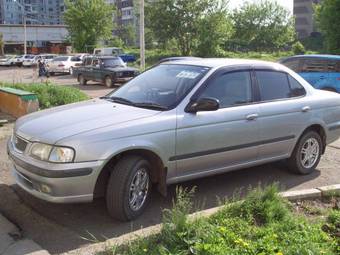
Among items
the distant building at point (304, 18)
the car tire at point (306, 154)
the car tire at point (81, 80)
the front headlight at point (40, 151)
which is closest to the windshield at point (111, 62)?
the car tire at point (81, 80)

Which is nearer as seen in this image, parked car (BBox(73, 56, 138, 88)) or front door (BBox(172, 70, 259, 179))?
front door (BBox(172, 70, 259, 179))

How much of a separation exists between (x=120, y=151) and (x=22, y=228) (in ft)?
4.25

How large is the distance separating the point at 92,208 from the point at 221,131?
175 centimetres

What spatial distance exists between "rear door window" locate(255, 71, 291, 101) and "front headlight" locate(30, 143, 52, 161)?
2.95m

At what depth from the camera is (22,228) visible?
186 inches

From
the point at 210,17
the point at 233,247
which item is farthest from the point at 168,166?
the point at 210,17

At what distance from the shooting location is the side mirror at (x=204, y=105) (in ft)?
17.0

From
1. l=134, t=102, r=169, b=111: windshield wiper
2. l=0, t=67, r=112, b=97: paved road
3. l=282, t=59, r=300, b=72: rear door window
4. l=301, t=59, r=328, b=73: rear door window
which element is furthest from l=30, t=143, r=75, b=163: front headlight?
l=0, t=67, r=112, b=97: paved road

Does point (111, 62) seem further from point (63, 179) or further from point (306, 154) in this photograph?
point (63, 179)

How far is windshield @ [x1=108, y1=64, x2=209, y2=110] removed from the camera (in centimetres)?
535

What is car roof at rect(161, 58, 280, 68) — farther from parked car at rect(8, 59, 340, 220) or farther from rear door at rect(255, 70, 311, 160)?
rear door at rect(255, 70, 311, 160)

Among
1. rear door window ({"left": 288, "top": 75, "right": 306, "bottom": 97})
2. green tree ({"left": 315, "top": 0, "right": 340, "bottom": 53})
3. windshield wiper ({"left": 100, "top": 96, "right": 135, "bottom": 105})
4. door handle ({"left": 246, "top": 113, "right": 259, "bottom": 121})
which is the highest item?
green tree ({"left": 315, "top": 0, "right": 340, "bottom": 53})

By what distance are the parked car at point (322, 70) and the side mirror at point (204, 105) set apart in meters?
10.2

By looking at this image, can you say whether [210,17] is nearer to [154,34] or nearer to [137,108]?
[154,34]
